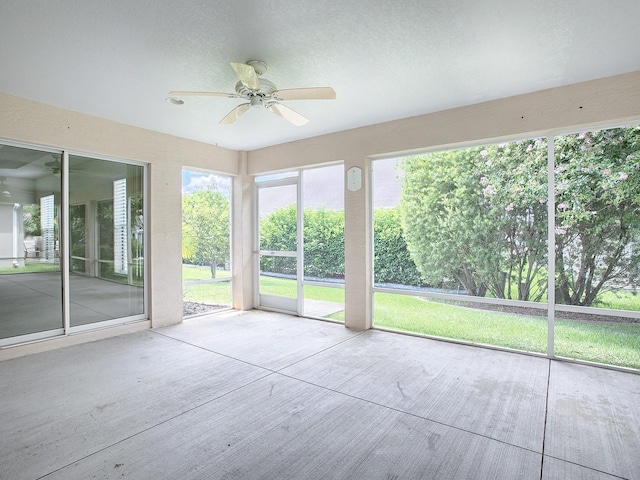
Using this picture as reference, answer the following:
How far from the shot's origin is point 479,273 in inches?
161

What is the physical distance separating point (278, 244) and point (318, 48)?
363 cm

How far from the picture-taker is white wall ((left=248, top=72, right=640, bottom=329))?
10.5ft

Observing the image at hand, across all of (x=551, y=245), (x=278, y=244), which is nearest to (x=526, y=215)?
(x=551, y=245)

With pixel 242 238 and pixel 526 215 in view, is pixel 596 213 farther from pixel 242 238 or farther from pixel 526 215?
pixel 242 238

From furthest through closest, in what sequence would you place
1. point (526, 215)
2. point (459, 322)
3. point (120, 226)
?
point (120, 226) → point (459, 322) → point (526, 215)

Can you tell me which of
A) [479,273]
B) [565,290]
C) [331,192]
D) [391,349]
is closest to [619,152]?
[565,290]

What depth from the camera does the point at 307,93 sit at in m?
2.78

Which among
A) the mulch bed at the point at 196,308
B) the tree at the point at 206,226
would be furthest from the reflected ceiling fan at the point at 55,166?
the mulch bed at the point at 196,308

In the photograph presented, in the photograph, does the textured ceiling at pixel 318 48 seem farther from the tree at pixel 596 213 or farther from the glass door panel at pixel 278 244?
the glass door panel at pixel 278 244

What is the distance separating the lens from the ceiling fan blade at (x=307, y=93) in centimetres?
271

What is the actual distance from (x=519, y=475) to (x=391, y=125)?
3.72 metres

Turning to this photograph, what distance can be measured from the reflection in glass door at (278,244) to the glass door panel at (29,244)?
2.87 m

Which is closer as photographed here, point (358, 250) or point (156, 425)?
point (156, 425)

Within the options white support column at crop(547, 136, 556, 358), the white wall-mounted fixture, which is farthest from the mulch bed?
white support column at crop(547, 136, 556, 358)
